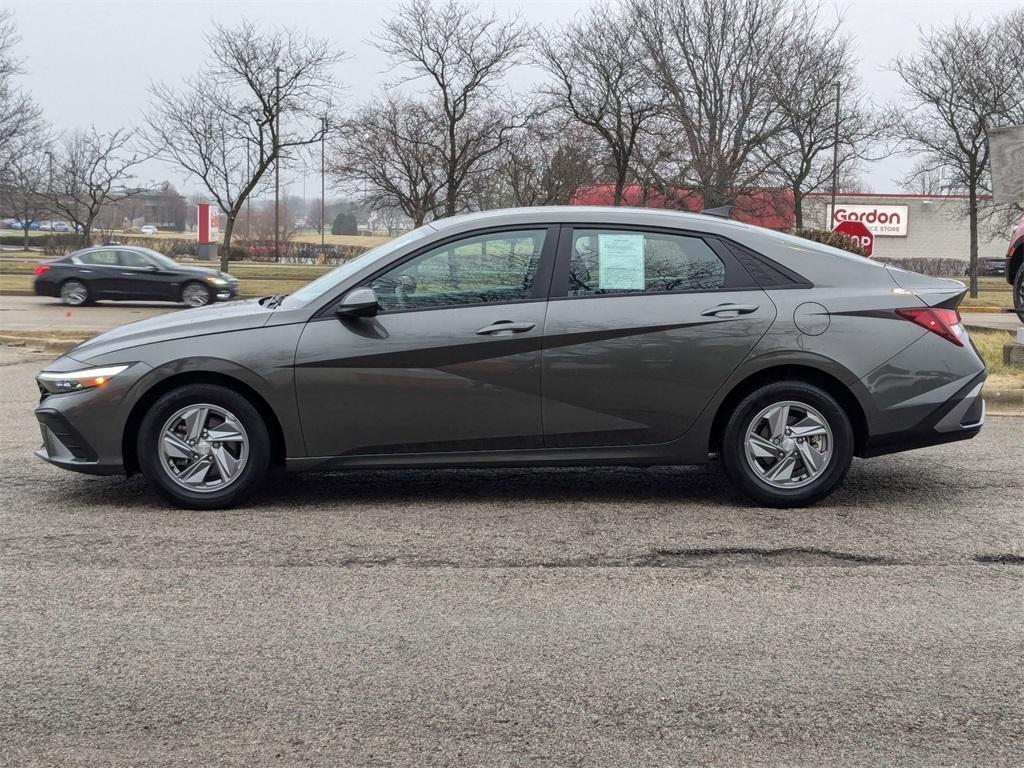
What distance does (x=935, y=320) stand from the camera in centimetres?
567

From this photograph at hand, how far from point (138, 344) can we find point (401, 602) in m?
2.27

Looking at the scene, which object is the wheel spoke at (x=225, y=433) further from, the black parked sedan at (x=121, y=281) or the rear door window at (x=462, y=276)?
the black parked sedan at (x=121, y=281)

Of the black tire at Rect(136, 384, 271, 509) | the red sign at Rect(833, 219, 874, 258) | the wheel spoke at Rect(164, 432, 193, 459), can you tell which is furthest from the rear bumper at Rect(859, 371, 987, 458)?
the red sign at Rect(833, 219, 874, 258)

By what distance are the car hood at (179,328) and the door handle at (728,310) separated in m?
2.27

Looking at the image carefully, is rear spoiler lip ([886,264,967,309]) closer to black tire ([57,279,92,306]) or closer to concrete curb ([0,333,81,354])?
concrete curb ([0,333,81,354])

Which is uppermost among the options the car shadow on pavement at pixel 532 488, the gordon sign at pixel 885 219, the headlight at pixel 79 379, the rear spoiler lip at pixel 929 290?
the gordon sign at pixel 885 219

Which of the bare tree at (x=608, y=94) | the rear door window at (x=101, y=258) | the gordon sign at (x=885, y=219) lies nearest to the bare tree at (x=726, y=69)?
the bare tree at (x=608, y=94)

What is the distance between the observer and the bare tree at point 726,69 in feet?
107

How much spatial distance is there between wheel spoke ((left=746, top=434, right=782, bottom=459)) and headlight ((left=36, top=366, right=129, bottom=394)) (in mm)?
3227

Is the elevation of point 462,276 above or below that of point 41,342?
above

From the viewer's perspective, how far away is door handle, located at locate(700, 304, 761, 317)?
5.55 metres

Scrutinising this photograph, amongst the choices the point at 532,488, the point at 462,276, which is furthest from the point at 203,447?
the point at 532,488

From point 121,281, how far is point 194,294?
1.64 meters

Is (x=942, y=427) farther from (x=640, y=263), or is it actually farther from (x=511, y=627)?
(x=511, y=627)
